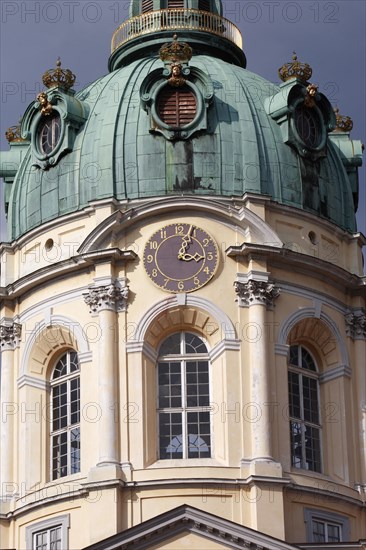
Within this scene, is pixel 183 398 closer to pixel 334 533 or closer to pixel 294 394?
pixel 294 394

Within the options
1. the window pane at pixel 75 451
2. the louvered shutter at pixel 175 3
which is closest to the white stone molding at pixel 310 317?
the window pane at pixel 75 451

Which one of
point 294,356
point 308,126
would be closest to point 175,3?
point 308,126

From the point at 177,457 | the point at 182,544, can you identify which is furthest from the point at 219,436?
the point at 182,544

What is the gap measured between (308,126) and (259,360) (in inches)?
348

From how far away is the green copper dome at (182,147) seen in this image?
66.2 meters

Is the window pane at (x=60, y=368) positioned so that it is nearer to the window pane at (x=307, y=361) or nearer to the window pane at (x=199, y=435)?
the window pane at (x=199, y=435)

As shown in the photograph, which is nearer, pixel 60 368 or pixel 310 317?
pixel 310 317

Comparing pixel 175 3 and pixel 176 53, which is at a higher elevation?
pixel 175 3

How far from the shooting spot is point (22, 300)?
220ft

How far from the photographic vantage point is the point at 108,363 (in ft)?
210

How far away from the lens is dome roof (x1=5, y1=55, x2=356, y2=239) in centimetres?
6612

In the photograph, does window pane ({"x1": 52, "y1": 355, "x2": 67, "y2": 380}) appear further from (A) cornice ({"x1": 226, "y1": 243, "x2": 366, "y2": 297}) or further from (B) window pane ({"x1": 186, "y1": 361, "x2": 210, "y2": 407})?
(A) cornice ({"x1": 226, "y1": 243, "x2": 366, "y2": 297})

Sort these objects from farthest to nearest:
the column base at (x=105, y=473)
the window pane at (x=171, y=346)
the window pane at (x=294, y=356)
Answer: the window pane at (x=294, y=356), the window pane at (x=171, y=346), the column base at (x=105, y=473)

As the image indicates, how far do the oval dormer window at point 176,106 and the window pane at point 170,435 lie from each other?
9.35 metres
